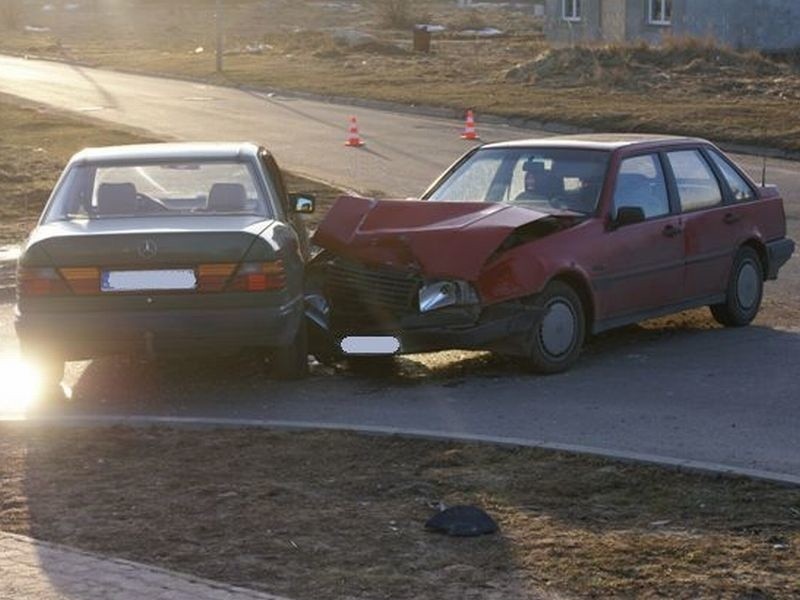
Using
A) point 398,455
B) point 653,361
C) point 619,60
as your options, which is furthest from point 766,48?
point 398,455

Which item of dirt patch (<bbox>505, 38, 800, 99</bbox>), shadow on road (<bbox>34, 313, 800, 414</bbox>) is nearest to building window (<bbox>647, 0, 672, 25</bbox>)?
dirt patch (<bbox>505, 38, 800, 99</bbox>)

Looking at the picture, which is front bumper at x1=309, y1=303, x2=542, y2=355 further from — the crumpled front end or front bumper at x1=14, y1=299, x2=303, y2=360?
front bumper at x1=14, y1=299, x2=303, y2=360

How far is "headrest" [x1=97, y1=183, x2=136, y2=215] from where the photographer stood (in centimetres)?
1039

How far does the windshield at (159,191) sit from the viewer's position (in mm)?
10406

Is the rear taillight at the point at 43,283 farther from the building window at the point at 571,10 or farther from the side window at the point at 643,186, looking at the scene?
the building window at the point at 571,10

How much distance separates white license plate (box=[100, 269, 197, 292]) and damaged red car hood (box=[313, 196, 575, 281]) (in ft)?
4.58

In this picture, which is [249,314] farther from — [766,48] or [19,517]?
[766,48]

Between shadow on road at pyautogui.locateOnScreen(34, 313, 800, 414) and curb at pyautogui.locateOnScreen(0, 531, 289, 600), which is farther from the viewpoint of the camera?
shadow on road at pyautogui.locateOnScreen(34, 313, 800, 414)

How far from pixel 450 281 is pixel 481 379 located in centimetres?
72

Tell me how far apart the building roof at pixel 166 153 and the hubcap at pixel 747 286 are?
3.66m

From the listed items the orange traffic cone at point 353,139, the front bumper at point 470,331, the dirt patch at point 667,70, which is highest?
the front bumper at point 470,331

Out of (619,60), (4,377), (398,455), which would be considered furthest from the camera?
(619,60)

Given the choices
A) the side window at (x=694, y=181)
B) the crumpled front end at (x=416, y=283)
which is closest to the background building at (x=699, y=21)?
the side window at (x=694, y=181)

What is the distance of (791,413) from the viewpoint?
934 cm
